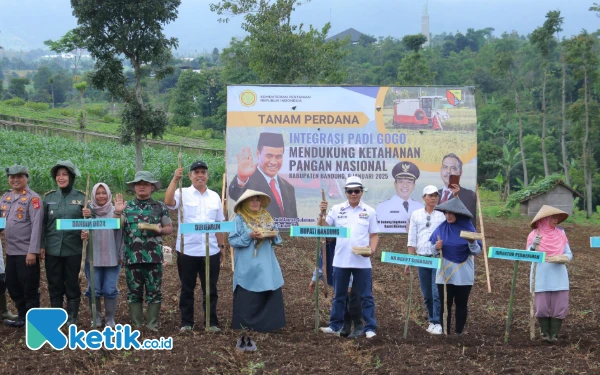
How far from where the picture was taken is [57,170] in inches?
297

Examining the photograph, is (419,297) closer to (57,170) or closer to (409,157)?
(409,157)

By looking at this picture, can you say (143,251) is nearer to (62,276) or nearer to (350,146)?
(62,276)

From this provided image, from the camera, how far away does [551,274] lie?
306 inches

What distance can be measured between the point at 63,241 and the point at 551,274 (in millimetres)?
5053

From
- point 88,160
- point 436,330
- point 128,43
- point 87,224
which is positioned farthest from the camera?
point 88,160

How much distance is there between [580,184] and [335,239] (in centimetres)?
2821

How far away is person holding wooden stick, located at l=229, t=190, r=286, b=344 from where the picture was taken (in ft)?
24.7

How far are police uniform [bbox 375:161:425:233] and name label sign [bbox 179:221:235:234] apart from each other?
156 inches

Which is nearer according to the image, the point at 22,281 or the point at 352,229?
the point at 352,229

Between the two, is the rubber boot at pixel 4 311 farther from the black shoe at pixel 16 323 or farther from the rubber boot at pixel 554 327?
the rubber boot at pixel 554 327

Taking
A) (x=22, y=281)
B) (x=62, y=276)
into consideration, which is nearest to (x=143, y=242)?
(x=62, y=276)

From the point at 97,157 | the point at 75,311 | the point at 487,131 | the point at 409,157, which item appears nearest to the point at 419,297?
the point at 409,157

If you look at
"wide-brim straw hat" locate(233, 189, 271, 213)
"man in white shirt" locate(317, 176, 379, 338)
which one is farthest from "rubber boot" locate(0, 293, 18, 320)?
"man in white shirt" locate(317, 176, 379, 338)

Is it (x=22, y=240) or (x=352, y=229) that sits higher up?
(x=352, y=229)
